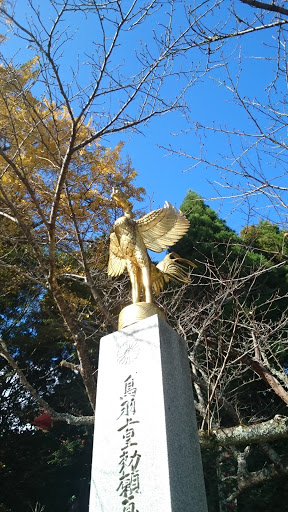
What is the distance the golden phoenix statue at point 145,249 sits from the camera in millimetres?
3811

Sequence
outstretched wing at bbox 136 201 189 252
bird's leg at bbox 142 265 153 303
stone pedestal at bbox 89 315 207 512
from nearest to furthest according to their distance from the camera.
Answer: stone pedestal at bbox 89 315 207 512 < bird's leg at bbox 142 265 153 303 < outstretched wing at bbox 136 201 189 252

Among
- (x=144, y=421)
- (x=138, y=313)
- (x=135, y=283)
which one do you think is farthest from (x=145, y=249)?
(x=144, y=421)

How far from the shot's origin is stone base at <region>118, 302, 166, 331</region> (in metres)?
3.47

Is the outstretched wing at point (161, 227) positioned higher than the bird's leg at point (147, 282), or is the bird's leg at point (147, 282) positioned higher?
the outstretched wing at point (161, 227)

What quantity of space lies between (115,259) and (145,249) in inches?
24.5

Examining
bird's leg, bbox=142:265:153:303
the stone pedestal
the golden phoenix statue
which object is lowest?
the stone pedestal

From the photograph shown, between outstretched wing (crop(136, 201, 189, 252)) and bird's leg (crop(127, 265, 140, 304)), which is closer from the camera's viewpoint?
bird's leg (crop(127, 265, 140, 304))

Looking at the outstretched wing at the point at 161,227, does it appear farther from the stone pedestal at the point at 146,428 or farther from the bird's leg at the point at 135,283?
the stone pedestal at the point at 146,428

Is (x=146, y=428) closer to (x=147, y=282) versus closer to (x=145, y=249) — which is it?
(x=147, y=282)

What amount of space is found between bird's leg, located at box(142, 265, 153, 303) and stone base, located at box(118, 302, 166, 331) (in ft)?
0.36

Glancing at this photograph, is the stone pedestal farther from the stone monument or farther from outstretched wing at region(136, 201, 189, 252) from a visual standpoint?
outstretched wing at region(136, 201, 189, 252)

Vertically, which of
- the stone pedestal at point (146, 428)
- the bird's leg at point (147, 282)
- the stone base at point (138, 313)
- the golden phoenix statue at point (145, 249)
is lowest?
the stone pedestal at point (146, 428)

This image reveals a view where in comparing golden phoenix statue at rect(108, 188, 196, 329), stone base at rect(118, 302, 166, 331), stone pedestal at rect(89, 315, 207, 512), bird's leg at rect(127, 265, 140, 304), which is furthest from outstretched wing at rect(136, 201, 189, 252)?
stone pedestal at rect(89, 315, 207, 512)

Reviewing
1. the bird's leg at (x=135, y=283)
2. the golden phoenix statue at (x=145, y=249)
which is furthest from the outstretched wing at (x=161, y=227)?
the bird's leg at (x=135, y=283)
